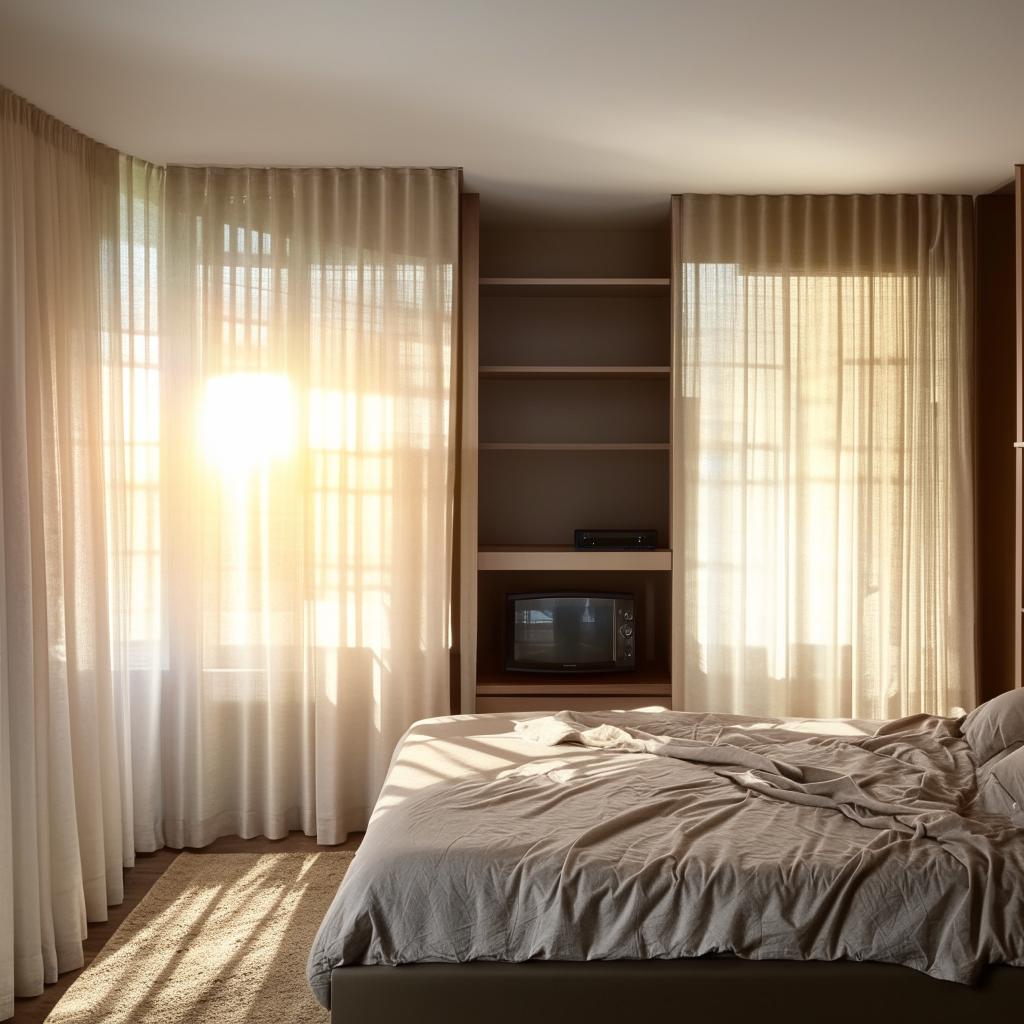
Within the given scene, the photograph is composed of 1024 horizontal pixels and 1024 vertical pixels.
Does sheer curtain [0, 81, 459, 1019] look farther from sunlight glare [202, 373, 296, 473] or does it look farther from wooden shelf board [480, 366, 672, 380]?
wooden shelf board [480, 366, 672, 380]

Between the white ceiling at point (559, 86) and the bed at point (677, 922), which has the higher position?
the white ceiling at point (559, 86)

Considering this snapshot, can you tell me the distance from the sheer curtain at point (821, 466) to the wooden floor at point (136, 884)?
167 centimetres

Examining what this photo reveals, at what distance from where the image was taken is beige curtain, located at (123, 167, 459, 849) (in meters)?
3.99

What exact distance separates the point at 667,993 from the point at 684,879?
231 mm

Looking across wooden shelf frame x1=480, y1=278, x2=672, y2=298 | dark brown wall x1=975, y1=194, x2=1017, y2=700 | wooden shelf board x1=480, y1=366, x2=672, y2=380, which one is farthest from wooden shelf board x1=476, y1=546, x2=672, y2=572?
dark brown wall x1=975, y1=194, x2=1017, y2=700

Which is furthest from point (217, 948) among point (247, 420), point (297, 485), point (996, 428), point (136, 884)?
point (996, 428)

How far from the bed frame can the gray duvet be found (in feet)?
0.10

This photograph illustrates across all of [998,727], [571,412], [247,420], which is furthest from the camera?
[571,412]

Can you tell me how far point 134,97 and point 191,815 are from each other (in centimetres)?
260

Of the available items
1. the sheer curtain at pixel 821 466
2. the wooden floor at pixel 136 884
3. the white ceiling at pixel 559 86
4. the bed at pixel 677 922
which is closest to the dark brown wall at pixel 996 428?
the sheer curtain at pixel 821 466

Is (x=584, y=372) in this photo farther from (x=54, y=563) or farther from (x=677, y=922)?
(x=677, y=922)

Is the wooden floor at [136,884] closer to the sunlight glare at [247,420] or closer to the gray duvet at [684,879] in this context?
the gray duvet at [684,879]

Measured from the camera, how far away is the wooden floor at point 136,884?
9.07ft

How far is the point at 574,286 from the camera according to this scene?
14.5 ft
